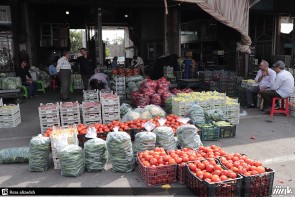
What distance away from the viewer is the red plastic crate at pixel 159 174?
4371 millimetres

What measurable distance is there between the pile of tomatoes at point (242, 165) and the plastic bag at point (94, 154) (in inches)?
77.7

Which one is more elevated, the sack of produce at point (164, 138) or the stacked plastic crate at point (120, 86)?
the stacked plastic crate at point (120, 86)

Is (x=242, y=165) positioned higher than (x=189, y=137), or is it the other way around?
(x=189, y=137)

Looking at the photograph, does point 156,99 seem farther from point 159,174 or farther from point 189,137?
point 159,174

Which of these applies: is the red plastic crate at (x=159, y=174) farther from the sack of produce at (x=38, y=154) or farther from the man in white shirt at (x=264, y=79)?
the man in white shirt at (x=264, y=79)

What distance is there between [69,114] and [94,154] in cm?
262

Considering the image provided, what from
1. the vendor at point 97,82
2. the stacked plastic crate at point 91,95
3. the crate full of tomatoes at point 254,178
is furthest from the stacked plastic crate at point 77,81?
the crate full of tomatoes at point 254,178

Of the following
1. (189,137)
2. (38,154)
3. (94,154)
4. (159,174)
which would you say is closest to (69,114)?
(38,154)

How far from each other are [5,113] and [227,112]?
Result: 5958 millimetres

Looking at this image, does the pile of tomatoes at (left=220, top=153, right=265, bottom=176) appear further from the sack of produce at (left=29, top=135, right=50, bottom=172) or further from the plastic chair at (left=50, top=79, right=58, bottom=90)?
the plastic chair at (left=50, top=79, right=58, bottom=90)

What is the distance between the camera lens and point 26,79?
12.5 meters

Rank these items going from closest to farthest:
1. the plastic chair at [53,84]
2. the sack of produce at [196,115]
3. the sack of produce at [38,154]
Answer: the sack of produce at [38,154] < the sack of produce at [196,115] < the plastic chair at [53,84]

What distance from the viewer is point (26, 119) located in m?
8.94

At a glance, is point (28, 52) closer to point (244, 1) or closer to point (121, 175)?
point (244, 1)
